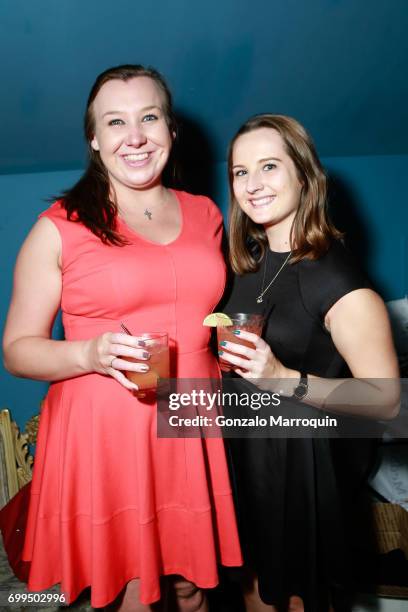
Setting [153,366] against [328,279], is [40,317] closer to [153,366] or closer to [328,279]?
[153,366]

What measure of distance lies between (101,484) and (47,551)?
309 mm

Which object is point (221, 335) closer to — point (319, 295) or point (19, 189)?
point (319, 295)

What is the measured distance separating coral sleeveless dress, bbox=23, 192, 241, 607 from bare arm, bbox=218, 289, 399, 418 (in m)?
0.25

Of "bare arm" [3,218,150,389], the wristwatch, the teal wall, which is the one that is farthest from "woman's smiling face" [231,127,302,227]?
the teal wall

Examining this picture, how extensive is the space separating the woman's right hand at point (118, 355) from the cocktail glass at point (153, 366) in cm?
2

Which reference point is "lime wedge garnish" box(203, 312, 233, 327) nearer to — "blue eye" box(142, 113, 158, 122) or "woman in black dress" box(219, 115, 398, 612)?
"woman in black dress" box(219, 115, 398, 612)

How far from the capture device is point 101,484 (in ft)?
4.12

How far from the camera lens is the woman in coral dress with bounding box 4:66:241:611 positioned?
1272 millimetres

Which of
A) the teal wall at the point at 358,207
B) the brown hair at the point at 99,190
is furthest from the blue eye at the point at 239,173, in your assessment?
the teal wall at the point at 358,207

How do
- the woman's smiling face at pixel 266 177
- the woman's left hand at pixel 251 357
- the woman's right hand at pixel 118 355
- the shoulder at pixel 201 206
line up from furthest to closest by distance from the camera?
the shoulder at pixel 201 206 < the woman's smiling face at pixel 266 177 < the woman's left hand at pixel 251 357 < the woman's right hand at pixel 118 355

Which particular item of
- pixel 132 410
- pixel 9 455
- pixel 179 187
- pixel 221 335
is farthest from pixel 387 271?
pixel 9 455

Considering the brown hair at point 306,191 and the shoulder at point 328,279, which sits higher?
the brown hair at point 306,191

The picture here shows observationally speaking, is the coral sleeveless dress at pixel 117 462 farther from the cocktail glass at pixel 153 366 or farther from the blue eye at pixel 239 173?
the blue eye at pixel 239 173

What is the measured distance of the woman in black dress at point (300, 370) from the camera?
1366 mm
